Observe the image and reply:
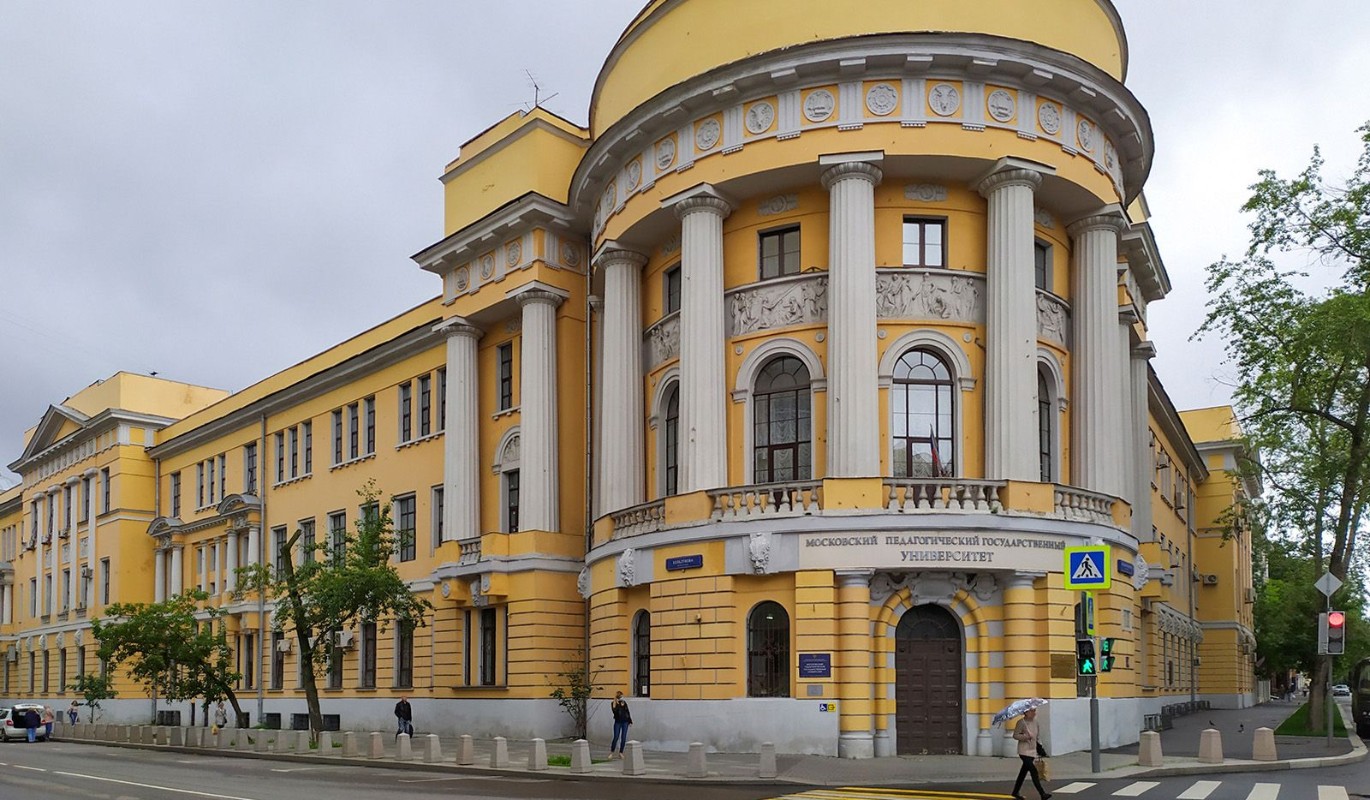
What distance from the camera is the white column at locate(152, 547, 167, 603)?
64.4m

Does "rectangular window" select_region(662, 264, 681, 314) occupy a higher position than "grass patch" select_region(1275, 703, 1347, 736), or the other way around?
"rectangular window" select_region(662, 264, 681, 314)

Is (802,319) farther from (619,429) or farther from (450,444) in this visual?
(450,444)

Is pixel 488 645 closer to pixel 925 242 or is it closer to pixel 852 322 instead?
pixel 852 322

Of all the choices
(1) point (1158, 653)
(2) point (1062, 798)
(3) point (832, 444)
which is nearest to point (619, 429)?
(3) point (832, 444)

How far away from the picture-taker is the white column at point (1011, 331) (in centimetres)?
2830

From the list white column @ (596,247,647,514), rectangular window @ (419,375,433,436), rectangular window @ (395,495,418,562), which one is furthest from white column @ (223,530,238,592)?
white column @ (596,247,647,514)

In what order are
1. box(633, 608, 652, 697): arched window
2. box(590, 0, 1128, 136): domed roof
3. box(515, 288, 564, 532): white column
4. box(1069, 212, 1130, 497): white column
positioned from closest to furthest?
1. box(590, 0, 1128, 136): domed roof
2. box(1069, 212, 1130, 497): white column
3. box(633, 608, 652, 697): arched window
4. box(515, 288, 564, 532): white column

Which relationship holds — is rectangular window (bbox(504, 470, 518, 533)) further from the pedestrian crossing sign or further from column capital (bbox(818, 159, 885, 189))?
the pedestrian crossing sign

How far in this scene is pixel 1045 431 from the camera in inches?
1214

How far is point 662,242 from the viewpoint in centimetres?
3406

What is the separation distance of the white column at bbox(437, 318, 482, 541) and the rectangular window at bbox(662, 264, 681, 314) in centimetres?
855

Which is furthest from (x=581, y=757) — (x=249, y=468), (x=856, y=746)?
(x=249, y=468)

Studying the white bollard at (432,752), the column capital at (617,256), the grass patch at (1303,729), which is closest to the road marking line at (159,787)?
the white bollard at (432,752)

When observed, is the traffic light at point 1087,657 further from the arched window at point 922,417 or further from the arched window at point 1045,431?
the arched window at point 1045,431
